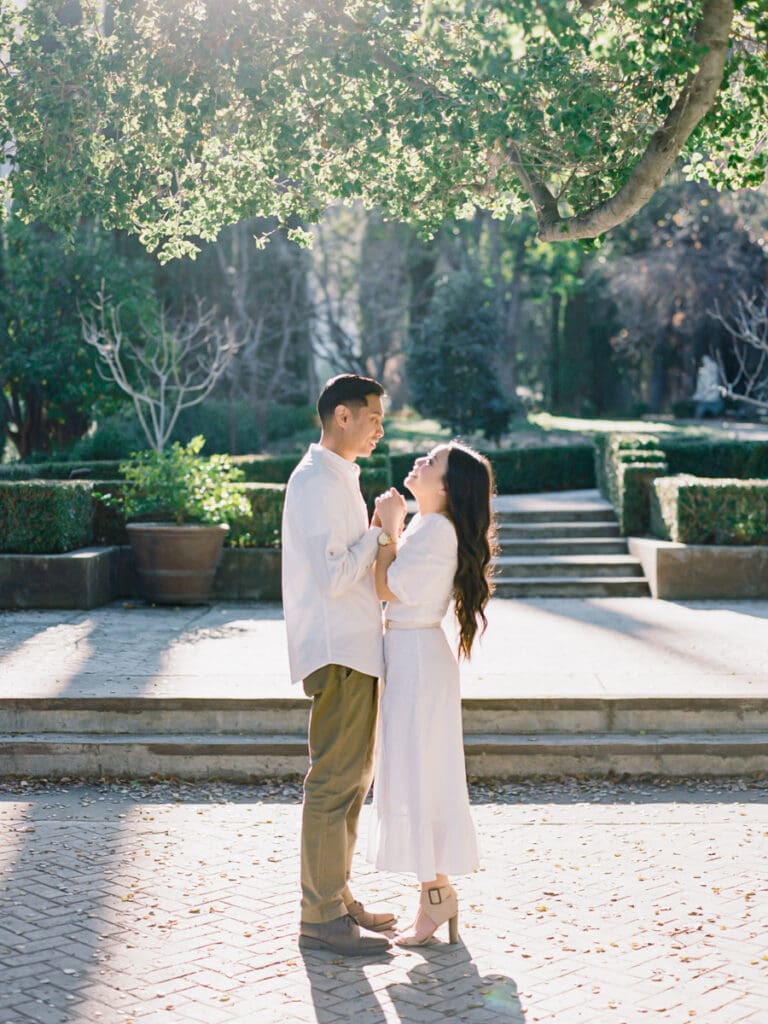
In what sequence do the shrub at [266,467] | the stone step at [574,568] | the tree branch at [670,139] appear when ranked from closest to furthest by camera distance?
the tree branch at [670,139] → the stone step at [574,568] → the shrub at [266,467]

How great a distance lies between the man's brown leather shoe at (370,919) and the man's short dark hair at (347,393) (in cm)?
190

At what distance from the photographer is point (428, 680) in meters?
4.96

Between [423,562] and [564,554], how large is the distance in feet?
31.3

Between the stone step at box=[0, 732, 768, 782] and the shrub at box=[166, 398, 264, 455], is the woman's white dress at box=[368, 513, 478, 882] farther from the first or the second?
the shrub at box=[166, 398, 264, 455]

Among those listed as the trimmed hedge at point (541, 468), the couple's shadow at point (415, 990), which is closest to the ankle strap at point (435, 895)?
the couple's shadow at point (415, 990)

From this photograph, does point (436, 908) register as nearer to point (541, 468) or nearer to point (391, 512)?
point (391, 512)

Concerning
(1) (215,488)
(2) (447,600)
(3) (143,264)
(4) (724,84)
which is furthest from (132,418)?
(2) (447,600)

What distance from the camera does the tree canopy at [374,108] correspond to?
667 centimetres

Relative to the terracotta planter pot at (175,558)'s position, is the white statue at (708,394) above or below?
above

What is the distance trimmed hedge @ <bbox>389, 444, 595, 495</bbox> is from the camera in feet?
64.5

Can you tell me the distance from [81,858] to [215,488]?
6.43 m

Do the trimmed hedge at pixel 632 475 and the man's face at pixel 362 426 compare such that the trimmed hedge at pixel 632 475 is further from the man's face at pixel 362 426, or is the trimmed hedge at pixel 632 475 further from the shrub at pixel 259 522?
the man's face at pixel 362 426

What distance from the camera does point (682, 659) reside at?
9289mm

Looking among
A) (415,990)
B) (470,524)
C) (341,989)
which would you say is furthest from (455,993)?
(470,524)
